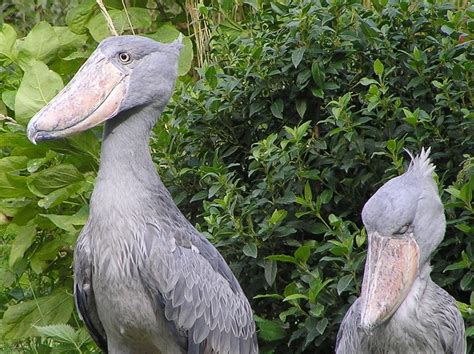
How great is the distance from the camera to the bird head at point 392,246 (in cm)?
402

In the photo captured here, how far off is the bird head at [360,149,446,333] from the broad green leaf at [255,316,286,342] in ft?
3.95

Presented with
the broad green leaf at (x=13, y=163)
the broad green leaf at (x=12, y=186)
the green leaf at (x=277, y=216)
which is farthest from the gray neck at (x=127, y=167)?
the broad green leaf at (x=13, y=163)

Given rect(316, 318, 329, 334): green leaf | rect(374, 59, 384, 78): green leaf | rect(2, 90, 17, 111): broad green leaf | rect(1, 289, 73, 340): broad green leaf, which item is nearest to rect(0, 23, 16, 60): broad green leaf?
rect(2, 90, 17, 111): broad green leaf

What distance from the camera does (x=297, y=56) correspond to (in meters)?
5.23

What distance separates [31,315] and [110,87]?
85.1 inches

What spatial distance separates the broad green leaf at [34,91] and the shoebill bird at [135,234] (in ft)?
5.20

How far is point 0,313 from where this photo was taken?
22.0 feet

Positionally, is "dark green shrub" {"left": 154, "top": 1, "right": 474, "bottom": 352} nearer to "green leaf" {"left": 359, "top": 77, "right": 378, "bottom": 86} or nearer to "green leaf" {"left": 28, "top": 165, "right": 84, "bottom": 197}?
"green leaf" {"left": 359, "top": 77, "right": 378, "bottom": 86}

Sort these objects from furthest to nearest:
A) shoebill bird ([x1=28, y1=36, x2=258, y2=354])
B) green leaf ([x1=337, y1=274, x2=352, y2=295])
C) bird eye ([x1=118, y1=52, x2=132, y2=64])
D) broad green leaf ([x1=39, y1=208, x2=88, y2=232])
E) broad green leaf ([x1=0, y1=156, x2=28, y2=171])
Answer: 1. broad green leaf ([x1=0, y1=156, x2=28, y2=171])
2. broad green leaf ([x1=39, y1=208, x2=88, y2=232])
3. green leaf ([x1=337, y1=274, x2=352, y2=295])
4. bird eye ([x1=118, y1=52, x2=132, y2=64])
5. shoebill bird ([x1=28, y1=36, x2=258, y2=354])

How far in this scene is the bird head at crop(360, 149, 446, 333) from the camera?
4016 mm

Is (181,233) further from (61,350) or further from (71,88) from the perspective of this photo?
(61,350)

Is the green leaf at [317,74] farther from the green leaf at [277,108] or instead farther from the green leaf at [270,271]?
the green leaf at [270,271]

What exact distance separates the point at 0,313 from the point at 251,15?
225 cm

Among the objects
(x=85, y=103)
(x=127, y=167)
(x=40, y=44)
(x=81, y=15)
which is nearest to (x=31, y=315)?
(x=40, y=44)
